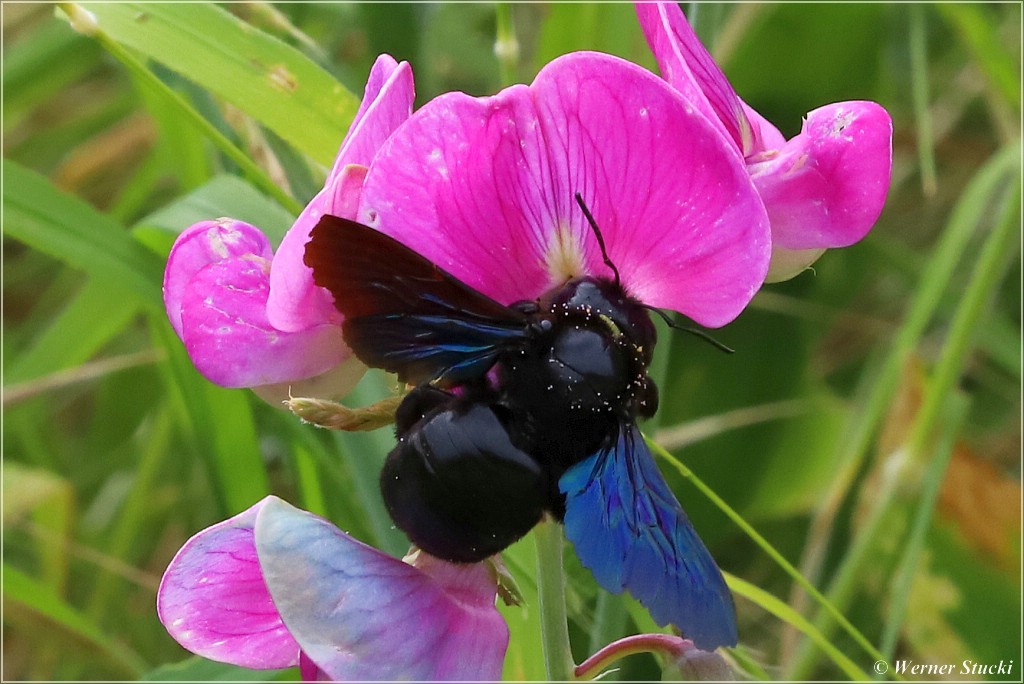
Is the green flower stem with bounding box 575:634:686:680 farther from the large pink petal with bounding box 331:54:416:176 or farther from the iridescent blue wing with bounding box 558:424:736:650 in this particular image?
the large pink petal with bounding box 331:54:416:176

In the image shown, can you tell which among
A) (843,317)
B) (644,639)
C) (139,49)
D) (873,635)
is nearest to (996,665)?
(873,635)

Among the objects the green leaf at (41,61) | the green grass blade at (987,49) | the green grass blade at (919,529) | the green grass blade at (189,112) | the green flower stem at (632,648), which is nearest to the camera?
the green flower stem at (632,648)

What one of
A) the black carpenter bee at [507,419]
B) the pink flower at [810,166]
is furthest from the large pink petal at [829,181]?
the black carpenter bee at [507,419]

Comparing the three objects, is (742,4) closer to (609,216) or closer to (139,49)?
(139,49)

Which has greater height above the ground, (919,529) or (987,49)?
(987,49)

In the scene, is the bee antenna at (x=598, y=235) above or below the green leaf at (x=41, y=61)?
above

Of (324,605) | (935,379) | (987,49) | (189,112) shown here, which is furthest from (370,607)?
(987,49)

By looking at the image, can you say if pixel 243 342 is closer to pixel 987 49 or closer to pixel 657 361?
pixel 657 361

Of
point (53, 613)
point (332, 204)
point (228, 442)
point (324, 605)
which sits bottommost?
point (53, 613)

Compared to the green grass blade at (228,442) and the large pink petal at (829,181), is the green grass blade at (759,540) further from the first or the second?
the green grass blade at (228,442)
